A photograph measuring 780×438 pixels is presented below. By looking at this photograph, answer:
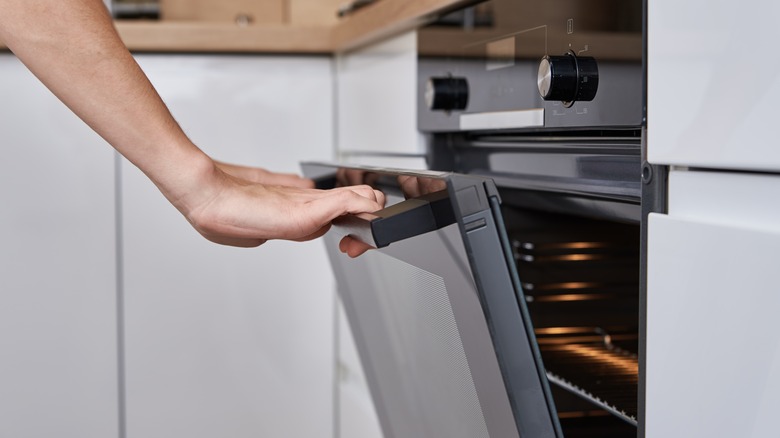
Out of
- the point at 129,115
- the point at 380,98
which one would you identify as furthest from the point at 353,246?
the point at 380,98

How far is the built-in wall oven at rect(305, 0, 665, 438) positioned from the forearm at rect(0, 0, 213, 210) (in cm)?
14

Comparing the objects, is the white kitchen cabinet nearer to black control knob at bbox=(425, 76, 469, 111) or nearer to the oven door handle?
black control knob at bbox=(425, 76, 469, 111)

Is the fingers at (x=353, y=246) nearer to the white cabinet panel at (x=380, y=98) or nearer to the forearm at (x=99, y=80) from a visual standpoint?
the forearm at (x=99, y=80)

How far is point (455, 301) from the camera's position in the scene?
0.69 meters

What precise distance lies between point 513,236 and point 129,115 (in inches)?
19.7

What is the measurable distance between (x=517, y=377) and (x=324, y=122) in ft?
3.46

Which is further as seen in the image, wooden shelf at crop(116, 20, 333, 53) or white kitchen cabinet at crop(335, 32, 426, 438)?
wooden shelf at crop(116, 20, 333, 53)

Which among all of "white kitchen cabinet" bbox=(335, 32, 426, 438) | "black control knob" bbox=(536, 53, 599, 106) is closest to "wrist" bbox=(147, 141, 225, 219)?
"black control knob" bbox=(536, 53, 599, 106)

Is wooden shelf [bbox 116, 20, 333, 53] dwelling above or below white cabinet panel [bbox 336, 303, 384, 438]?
above

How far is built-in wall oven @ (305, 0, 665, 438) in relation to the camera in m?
0.63

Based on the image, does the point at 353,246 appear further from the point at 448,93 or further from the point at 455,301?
the point at 448,93

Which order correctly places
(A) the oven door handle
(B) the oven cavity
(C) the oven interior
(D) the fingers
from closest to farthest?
(A) the oven door handle
(D) the fingers
(C) the oven interior
(B) the oven cavity

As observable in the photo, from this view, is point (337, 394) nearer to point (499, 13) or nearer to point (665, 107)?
point (499, 13)

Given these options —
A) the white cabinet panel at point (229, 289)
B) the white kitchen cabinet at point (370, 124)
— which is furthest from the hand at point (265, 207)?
the white cabinet panel at point (229, 289)
